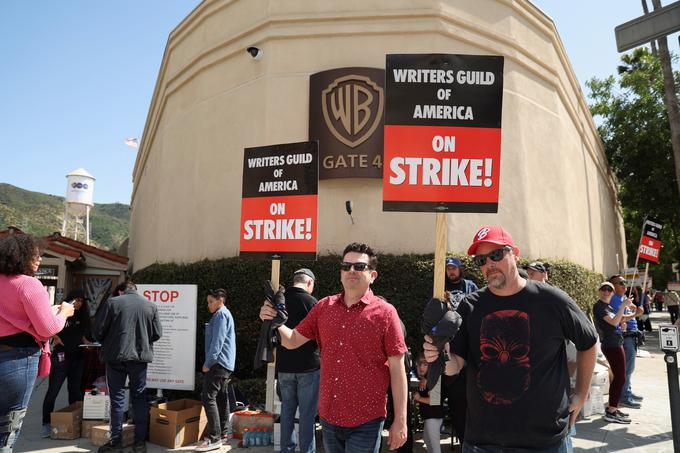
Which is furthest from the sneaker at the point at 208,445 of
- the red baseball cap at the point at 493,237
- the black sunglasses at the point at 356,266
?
the red baseball cap at the point at 493,237

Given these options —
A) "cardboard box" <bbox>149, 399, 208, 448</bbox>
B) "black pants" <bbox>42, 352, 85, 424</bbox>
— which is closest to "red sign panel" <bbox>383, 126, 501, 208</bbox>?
"cardboard box" <bbox>149, 399, 208, 448</bbox>

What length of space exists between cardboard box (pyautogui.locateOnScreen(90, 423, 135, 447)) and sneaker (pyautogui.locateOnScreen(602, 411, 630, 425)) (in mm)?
6165

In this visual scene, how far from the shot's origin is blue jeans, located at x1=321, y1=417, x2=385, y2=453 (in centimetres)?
291

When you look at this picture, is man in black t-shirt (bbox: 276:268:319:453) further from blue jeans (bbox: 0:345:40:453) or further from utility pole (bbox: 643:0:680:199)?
utility pole (bbox: 643:0:680:199)

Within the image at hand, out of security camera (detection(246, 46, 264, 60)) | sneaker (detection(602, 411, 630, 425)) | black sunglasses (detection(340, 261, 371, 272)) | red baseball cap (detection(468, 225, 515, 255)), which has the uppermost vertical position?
security camera (detection(246, 46, 264, 60))

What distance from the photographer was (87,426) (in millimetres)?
6266

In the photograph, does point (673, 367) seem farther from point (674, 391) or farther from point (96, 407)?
point (96, 407)

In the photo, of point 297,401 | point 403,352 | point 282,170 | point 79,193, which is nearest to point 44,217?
point 79,193

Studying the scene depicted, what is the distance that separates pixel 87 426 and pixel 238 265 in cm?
359

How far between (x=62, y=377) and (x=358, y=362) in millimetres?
5682

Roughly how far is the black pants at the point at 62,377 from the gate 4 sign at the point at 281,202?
3.32 meters

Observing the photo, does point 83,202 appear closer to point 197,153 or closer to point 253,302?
point 197,153

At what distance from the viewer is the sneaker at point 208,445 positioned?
561 centimetres

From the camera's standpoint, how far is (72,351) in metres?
6.91
